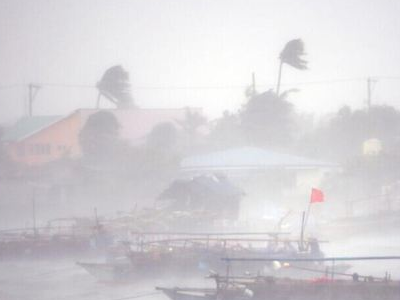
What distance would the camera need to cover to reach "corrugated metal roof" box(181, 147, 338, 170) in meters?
30.2

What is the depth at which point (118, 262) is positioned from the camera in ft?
51.2

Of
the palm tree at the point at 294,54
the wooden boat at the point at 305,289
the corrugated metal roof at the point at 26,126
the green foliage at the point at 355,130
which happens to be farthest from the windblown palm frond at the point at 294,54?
the wooden boat at the point at 305,289

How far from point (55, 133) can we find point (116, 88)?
13.6ft

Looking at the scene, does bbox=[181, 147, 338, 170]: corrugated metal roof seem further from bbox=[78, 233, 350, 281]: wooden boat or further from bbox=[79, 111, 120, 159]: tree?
bbox=[78, 233, 350, 281]: wooden boat

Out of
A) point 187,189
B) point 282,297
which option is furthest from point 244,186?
point 282,297

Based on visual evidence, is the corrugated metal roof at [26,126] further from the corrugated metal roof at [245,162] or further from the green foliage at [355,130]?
the green foliage at [355,130]

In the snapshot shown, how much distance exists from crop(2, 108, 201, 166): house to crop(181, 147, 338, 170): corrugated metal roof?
471 centimetres

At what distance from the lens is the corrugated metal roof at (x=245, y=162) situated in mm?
30156

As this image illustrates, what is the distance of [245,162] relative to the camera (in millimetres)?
30562

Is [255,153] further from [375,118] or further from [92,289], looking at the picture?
[92,289]

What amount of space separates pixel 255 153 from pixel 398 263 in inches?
614

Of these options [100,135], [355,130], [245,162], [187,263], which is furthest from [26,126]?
[187,263]

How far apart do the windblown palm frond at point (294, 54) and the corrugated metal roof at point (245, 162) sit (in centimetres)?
800

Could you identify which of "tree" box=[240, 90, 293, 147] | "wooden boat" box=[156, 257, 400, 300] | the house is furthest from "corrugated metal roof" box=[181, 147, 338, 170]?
"wooden boat" box=[156, 257, 400, 300]
